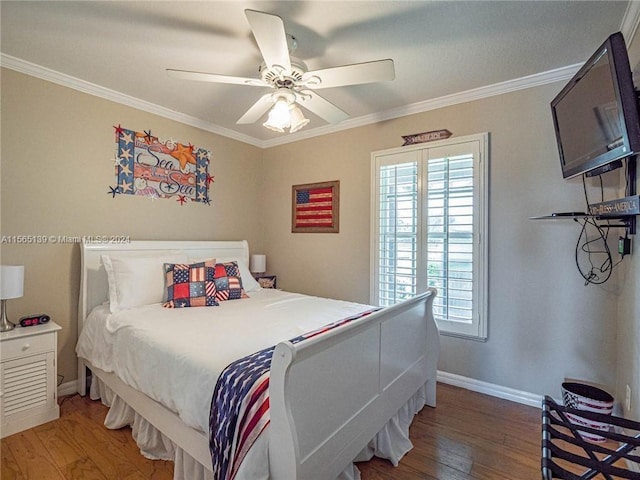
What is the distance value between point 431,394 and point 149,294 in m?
2.39

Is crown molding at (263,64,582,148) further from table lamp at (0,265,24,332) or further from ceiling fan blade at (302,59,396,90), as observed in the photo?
table lamp at (0,265,24,332)

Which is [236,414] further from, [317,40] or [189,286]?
[317,40]

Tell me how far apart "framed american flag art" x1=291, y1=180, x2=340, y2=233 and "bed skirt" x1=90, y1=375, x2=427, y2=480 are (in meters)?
1.98

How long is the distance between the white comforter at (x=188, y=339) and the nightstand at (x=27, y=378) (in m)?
0.26

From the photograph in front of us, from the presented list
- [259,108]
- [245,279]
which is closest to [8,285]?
[245,279]

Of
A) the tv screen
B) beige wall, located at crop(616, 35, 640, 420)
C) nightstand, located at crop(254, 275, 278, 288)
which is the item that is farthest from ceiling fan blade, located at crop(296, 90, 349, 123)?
nightstand, located at crop(254, 275, 278, 288)

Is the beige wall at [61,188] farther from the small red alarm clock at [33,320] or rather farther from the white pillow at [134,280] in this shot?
the white pillow at [134,280]

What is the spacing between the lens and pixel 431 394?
2.46 m

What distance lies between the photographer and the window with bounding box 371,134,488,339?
2.71 meters

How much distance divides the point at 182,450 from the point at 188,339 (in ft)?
1.81

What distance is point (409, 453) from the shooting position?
6.29 feet

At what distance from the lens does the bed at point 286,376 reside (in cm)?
117

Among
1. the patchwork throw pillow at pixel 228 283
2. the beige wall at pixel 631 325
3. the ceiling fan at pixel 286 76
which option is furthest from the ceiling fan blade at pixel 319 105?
the beige wall at pixel 631 325

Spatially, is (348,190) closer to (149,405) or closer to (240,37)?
(240,37)
